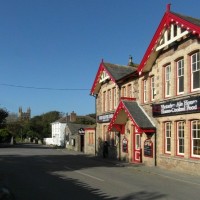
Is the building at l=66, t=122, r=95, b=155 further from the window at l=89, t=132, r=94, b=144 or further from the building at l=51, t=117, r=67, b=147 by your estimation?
the building at l=51, t=117, r=67, b=147

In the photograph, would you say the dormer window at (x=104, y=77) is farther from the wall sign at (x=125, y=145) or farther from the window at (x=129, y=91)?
the wall sign at (x=125, y=145)

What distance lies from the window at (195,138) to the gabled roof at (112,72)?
37.4 feet

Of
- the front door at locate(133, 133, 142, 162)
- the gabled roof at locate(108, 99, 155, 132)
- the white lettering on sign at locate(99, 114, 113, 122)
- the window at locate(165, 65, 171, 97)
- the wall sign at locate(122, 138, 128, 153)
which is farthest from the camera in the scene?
the white lettering on sign at locate(99, 114, 113, 122)

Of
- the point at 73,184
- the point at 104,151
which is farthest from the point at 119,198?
the point at 104,151

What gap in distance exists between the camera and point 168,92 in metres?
23.0

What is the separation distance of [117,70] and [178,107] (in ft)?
42.9

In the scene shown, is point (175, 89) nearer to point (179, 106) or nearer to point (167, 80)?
point (179, 106)

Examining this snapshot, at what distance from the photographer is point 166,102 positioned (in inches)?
891

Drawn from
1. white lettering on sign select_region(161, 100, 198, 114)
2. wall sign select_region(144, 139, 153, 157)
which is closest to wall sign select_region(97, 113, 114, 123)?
wall sign select_region(144, 139, 153, 157)

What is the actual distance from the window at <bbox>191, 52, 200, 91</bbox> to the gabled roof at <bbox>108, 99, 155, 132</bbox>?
5.09 metres

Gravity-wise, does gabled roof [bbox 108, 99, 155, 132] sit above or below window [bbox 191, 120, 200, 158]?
above

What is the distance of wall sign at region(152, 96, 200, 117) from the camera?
1955 centimetres

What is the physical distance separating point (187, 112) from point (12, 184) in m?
9.95

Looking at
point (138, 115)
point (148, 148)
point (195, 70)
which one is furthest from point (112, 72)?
point (195, 70)
